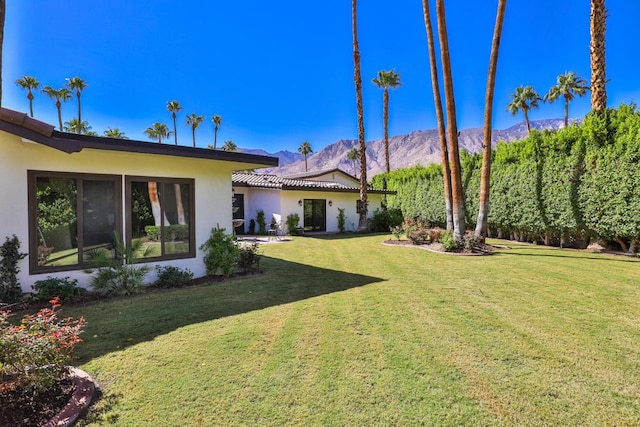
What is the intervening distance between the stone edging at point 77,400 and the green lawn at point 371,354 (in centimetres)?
10

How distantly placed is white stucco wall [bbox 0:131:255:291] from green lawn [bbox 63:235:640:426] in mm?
1510

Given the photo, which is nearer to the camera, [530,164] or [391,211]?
[530,164]

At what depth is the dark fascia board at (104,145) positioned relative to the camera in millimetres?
5398

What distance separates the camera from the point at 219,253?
8.08 meters

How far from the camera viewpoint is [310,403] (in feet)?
9.75

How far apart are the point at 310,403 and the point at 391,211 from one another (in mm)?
21594

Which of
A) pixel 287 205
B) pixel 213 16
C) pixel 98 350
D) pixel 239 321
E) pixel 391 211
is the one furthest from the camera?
pixel 391 211

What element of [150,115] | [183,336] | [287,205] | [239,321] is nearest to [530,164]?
[287,205]

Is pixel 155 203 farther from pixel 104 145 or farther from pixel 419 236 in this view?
pixel 419 236

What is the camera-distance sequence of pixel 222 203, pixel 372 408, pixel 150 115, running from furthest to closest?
pixel 150 115 < pixel 222 203 < pixel 372 408

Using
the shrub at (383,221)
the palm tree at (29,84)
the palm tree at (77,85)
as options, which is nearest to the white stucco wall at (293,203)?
the shrub at (383,221)

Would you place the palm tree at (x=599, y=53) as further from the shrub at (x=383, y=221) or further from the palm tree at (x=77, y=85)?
the palm tree at (x=77, y=85)

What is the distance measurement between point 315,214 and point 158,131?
4126cm

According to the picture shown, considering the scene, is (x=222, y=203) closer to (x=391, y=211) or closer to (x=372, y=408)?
(x=372, y=408)
